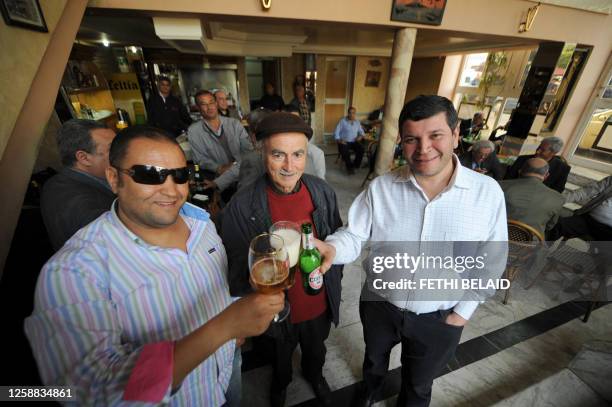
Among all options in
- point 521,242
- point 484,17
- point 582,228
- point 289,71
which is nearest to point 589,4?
point 484,17

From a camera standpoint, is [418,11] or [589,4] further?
[589,4]

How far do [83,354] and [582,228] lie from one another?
4968 mm

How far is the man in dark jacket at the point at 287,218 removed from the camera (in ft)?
4.66

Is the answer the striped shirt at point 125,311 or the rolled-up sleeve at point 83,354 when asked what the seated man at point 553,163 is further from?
the rolled-up sleeve at point 83,354

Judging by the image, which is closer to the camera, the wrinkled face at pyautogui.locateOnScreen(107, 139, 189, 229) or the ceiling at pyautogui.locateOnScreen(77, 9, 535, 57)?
the wrinkled face at pyautogui.locateOnScreen(107, 139, 189, 229)

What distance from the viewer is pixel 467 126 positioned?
A: 302 inches

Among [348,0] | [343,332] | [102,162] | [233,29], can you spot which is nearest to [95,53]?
[233,29]

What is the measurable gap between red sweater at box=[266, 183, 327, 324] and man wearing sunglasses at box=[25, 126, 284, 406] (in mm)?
438

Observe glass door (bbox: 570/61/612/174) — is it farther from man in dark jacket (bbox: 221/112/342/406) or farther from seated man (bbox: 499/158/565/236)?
man in dark jacket (bbox: 221/112/342/406)

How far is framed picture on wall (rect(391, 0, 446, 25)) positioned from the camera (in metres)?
3.81

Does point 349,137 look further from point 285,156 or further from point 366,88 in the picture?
point 285,156

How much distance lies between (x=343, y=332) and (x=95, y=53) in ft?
30.6

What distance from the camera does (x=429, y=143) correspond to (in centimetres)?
126

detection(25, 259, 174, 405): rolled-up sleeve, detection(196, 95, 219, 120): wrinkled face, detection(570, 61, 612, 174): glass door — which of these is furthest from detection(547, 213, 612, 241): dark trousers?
detection(196, 95, 219, 120): wrinkled face
